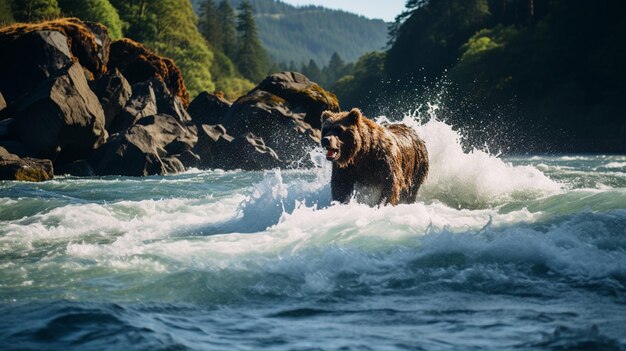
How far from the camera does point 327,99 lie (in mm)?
34719

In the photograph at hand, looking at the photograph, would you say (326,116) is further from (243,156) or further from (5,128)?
(243,156)

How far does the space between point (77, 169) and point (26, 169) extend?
10.4ft

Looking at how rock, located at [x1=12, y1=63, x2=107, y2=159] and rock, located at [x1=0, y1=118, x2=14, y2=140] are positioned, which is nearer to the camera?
rock, located at [x1=12, y1=63, x2=107, y2=159]

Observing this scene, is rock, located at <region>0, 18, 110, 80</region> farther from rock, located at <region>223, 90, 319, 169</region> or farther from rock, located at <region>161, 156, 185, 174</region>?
rock, located at <region>161, 156, 185, 174</region>

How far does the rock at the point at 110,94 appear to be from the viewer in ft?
93.7

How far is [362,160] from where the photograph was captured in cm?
1070

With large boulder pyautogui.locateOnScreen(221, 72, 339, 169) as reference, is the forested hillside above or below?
above


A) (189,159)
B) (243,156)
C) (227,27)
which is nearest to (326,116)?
(189,159)

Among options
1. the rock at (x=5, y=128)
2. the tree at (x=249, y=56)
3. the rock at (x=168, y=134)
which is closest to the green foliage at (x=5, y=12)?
the rock at (x=168, y=134)

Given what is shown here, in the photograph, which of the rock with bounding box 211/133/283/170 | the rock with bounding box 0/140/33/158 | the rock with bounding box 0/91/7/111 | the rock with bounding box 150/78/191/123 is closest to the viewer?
the rock with bounding box 0/140/33/158

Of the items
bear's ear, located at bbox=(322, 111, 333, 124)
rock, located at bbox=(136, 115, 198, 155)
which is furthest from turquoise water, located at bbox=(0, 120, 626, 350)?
rock, located at bbox=(136, 115, 198, 155)

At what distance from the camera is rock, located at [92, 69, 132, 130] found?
93.7 ft

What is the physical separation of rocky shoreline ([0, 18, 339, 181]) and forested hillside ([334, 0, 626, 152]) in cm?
1977

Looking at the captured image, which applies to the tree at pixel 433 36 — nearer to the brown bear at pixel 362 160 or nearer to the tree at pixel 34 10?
the tree at pixel 34 10
